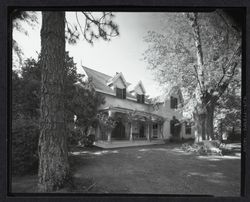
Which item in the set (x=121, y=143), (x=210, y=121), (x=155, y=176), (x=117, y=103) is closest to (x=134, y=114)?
(x=117, y=103)

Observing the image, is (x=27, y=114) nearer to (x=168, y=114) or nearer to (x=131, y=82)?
(x=131, y=82)

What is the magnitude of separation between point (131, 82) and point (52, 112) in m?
1.40

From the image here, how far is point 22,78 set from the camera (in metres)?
2.32

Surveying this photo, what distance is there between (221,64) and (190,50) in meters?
0.65

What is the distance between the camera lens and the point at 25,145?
2248mm

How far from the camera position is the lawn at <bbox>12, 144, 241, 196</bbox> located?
1796mm

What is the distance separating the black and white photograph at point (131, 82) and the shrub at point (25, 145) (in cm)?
1

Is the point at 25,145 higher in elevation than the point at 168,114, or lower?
lower

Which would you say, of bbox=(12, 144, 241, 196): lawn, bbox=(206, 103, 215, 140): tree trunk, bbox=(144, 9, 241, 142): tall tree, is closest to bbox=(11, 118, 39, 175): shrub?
bbox=(12, 144, 241, 196): lawn

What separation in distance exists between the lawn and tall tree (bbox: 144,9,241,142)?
0.59m

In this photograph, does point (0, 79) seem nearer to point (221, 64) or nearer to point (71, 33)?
point (71, 33)

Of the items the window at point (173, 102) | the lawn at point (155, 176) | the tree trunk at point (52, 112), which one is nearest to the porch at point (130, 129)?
the window at point (173, 102)

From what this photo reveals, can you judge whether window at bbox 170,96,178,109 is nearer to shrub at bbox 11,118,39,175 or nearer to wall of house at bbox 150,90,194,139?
wall of house at bbox 150,90,194,139

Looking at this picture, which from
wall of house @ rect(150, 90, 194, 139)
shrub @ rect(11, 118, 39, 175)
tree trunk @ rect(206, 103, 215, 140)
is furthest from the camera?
wall of house @ rect(150, 90, 194, 139)
